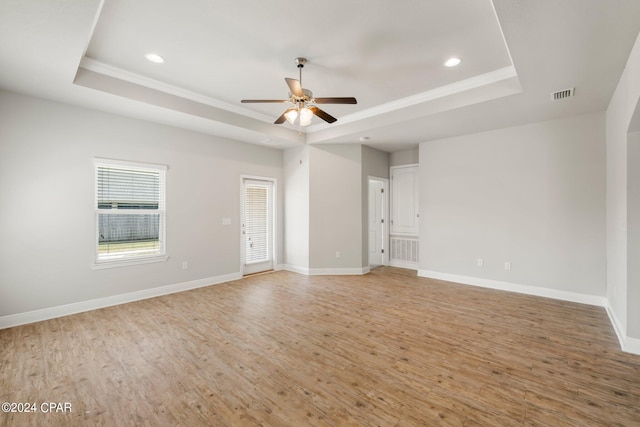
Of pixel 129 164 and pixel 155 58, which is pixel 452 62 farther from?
pixel 129 164

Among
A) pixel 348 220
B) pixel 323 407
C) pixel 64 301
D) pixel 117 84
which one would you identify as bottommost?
pixel 323 407

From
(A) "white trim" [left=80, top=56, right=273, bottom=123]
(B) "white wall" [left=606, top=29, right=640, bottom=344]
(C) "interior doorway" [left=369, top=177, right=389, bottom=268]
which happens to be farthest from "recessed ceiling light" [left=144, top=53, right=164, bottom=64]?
(C) "interior doorway" [left=369, top=177, right=389, bottom=268]

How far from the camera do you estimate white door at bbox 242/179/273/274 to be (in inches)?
234

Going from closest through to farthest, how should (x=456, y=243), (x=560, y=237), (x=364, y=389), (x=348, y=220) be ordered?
(x=364, y=389), (x=560, y=237), (x=456, y=243), (x=348, y=220)

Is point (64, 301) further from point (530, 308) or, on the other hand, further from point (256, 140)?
point (530, 308)

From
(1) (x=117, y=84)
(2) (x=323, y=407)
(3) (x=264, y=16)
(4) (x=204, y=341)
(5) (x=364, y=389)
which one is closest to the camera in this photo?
(2) (x=323, y=407)

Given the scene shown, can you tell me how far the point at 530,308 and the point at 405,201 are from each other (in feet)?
10.9

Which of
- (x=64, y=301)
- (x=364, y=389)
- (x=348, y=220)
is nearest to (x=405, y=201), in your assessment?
(x=348, y=220)

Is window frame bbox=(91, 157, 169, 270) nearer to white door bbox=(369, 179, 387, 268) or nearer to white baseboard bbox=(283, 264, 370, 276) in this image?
white baseboard bbox=(283, 264, 370, 276)

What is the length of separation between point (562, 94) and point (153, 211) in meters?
6.08

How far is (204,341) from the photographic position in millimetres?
2980

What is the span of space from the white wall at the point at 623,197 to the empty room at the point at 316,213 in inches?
1.4

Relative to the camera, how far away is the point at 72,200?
3.80 meters

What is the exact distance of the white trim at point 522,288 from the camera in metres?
4.05
